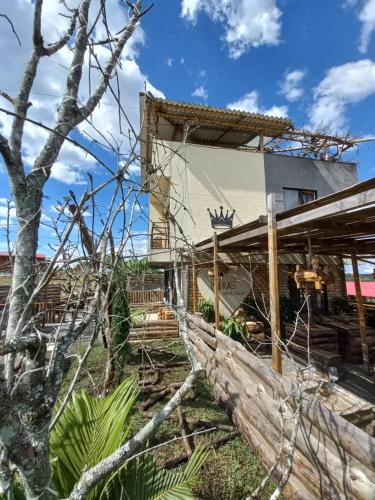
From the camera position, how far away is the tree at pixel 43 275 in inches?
35.4

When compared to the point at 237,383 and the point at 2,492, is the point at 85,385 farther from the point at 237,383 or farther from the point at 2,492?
the point at 2,492

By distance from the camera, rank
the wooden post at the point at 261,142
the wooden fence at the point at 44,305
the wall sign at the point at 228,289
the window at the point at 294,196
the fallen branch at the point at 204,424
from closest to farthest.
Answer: the wooden fence at the point at 44,305
the fallen branch at the point at 204,424
the wall sign at the point at 228,289
the wooden post at the point at 261,142
the window at the point at 294,196

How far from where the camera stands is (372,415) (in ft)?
11.3

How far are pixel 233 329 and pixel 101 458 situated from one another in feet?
20.5

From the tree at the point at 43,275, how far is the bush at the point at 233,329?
6724mm

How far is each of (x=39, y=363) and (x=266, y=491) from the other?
3.05 meters

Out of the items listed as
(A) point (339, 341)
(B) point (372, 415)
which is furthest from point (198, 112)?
(B) point (372, 415)

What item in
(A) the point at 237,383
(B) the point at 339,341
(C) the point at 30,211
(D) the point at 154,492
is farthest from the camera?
(B) the point at 339,341

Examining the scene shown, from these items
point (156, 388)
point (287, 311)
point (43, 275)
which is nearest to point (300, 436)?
Result: point (43, 275)

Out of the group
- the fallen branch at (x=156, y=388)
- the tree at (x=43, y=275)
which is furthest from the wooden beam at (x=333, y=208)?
the fallen branch at (x=156, y=388)

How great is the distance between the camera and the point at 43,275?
3.29 ft

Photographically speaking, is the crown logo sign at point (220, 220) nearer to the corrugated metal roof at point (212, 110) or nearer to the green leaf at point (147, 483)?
the corrugated metal roof at point (212, 110)

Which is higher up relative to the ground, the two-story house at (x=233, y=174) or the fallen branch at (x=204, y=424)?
the two-story house at (x=233, y=174)

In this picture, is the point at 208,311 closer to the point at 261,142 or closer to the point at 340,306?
the point at 340,306
